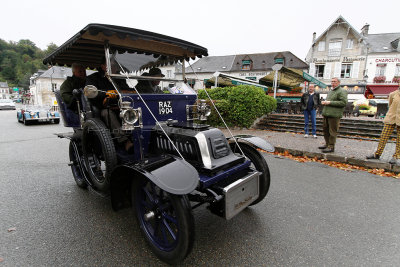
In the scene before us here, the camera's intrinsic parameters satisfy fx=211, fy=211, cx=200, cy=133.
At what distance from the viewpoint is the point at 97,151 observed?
10.7 feet

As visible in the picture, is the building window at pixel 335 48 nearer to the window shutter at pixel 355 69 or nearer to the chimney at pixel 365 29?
the window shutter at pixel 355 69

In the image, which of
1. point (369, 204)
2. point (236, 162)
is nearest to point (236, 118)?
point (369, 204)

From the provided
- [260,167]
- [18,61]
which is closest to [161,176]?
[260,167]

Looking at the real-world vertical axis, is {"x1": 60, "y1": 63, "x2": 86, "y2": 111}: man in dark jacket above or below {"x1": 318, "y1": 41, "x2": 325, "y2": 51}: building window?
below

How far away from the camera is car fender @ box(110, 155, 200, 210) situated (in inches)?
67.0

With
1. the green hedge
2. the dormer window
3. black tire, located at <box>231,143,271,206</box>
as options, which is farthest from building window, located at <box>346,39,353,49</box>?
black tire, located at <box>231,143,271,206</box>

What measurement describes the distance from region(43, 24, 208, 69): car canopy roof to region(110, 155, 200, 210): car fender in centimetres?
151

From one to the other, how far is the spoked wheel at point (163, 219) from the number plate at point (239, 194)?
40 centimetres

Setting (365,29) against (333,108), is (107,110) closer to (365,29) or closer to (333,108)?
(333,108)

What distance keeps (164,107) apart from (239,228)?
5.88 ft

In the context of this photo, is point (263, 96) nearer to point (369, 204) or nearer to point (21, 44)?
point (369, 204)

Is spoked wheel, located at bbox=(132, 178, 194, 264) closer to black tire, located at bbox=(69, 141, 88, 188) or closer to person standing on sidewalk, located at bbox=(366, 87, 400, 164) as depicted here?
black tire, located at bbox=(69, 141, 88, 188)

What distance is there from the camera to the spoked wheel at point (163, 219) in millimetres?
1755

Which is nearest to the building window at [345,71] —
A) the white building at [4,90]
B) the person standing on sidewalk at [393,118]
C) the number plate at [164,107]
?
the person standing on sidewalk at [393,118]
